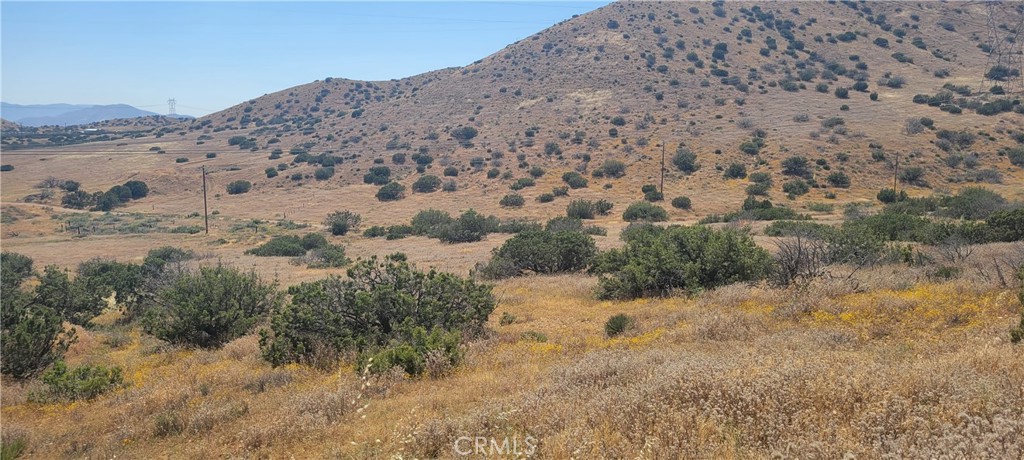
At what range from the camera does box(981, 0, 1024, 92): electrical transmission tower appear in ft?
218

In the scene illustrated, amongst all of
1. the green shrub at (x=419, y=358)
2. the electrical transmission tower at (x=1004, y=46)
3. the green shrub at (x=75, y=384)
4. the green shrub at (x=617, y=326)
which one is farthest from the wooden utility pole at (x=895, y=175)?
the green shrub at (x=75, y=384)

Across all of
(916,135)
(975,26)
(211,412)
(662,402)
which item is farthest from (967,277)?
(975,26)

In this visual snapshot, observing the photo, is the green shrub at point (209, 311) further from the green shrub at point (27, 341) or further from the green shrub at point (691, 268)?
the green shrub at point (691, 268)

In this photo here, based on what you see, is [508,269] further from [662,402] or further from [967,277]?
[662,402]

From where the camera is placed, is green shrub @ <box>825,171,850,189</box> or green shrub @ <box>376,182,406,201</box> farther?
green shrub @ <box>376,182,406,201</box>

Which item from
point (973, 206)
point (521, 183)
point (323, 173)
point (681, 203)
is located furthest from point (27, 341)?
point (323, 173)

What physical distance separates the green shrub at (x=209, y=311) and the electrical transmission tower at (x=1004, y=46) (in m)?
78.2

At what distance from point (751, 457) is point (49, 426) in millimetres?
8514

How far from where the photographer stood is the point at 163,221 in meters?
49.1

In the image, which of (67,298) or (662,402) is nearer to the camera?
(662,402)

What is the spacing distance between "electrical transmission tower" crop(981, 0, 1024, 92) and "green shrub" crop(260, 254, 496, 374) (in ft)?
249

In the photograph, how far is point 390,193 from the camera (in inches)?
2164

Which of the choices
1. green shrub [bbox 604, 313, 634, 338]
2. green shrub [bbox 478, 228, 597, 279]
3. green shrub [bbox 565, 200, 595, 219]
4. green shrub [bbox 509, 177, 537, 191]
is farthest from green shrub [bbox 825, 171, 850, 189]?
green shrub [bbox 604, 313, 634, 338]

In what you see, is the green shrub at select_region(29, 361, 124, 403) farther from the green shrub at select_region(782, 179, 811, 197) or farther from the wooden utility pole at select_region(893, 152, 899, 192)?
the wooden utility pole at select_region(893, 152, 899, 192)
